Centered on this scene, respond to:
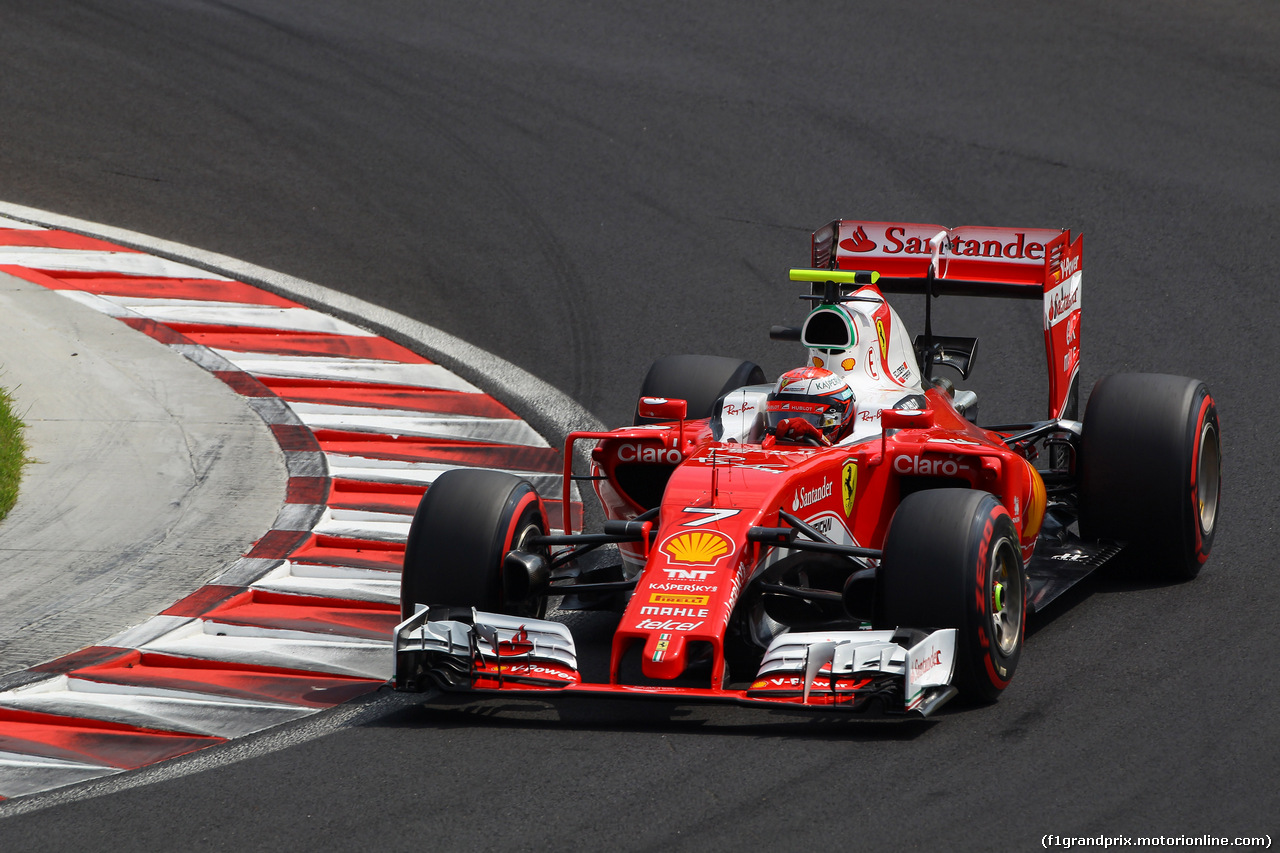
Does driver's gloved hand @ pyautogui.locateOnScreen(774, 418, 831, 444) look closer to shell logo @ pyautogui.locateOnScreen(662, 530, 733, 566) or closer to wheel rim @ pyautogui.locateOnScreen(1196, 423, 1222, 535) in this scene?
shell logo @ pyautogui.locateOnScreen(662, 530, 733, 566)

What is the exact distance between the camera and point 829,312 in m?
8.22

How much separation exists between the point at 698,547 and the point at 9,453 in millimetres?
5012

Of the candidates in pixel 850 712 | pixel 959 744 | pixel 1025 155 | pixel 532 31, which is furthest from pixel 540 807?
pixel 532 31

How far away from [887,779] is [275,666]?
3.14 metres

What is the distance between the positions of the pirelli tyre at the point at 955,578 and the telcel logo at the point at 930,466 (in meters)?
0.70

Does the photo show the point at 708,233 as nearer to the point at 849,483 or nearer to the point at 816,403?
the point at 816,403

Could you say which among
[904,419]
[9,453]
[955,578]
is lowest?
[955,578]

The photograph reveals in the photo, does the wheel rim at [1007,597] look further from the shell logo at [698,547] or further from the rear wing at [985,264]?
the rear wing at [985,264]

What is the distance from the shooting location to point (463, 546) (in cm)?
733

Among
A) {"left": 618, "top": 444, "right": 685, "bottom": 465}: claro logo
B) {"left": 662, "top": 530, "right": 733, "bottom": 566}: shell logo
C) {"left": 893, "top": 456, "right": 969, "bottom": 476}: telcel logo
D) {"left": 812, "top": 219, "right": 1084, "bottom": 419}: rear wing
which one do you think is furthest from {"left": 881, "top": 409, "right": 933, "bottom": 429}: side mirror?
{"left": 812, "top": 219, "right": 1084, "bottom": 419}: rear wing

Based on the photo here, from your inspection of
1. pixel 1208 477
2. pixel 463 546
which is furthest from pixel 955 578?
pixel 1208 477

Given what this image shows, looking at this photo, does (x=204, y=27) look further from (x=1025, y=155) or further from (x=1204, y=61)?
(x=1204, y=61)

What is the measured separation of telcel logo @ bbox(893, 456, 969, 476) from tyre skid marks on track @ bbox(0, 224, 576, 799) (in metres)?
2.72

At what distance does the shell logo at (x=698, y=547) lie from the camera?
6.88m
